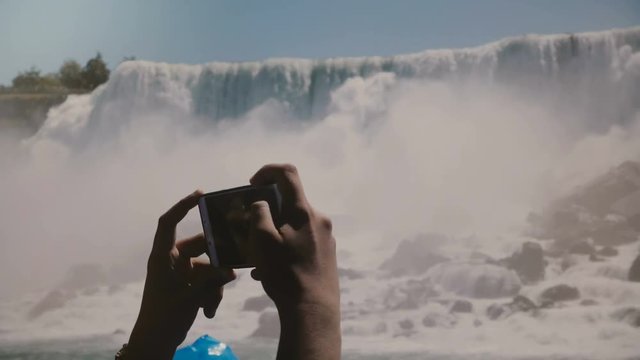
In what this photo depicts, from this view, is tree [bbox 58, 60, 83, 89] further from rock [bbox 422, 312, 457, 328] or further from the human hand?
the human hand

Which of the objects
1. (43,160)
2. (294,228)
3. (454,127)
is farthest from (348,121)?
(294,228)

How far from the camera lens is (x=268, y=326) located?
7.10 m

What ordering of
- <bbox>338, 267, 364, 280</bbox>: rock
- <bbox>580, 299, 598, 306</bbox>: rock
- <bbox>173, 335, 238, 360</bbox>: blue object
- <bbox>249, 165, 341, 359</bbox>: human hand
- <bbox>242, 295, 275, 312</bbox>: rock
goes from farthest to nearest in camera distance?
<bbox>338, 267, 364, 280</bbox>: rock → <bbox>242, 295, 275, 312</bbox>: rock → <bbox>580, 299, 598, 306</bbox>: rock → <bbox>173, 335, 238, 360</bbox>: blue object → <bbox>249, 165, 341, 359</bbox>: human hand

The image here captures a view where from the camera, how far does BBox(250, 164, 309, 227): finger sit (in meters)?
0.47

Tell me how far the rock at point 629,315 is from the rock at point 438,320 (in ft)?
3.98

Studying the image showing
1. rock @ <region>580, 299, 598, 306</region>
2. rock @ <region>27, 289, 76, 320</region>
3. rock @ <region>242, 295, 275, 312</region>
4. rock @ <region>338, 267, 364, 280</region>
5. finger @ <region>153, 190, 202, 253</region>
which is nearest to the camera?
finger @ <region>153, 190, 202, 253</region>

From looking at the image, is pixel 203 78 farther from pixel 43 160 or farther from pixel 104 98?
pixel 43 160

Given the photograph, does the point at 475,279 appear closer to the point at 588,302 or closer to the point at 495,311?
the point at 495,311

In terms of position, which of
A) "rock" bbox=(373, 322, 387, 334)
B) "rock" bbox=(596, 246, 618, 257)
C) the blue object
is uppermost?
"rock" bbox=(596, 246, 618, 257)

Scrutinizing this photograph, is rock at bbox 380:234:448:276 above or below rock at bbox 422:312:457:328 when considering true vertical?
above

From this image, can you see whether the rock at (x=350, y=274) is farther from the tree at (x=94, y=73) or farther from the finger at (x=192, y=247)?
the finger at (x=192, y=247)

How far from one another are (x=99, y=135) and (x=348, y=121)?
272 centimetres

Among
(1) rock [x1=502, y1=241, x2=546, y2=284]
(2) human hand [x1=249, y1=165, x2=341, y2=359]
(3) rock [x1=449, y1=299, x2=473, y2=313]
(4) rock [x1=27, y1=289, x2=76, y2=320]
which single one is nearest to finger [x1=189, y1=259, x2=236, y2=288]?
(2) human hand [x1=249, y1=165, x2=341, y2=359]

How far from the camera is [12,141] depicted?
369 inches
